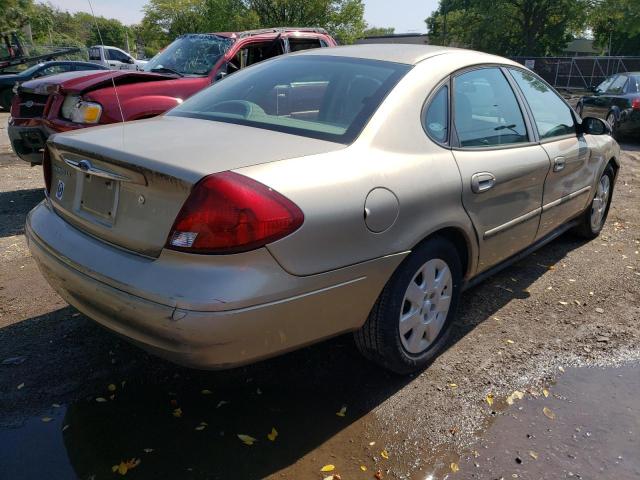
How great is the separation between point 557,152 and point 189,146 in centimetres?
268

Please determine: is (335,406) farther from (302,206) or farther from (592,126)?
(592,126)

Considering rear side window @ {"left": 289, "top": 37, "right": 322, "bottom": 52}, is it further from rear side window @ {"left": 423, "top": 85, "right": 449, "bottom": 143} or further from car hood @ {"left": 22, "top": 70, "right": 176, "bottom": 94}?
rear side window @ {"left": 423, "top": 85, "right": 449, "bottom": 143}

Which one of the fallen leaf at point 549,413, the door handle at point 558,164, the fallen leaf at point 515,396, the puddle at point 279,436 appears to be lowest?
the fallen leaf at point 515,396

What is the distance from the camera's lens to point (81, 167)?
2.50m

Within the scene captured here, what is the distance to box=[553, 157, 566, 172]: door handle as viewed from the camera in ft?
12.4

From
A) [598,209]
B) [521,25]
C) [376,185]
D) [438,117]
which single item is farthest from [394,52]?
[521,25]

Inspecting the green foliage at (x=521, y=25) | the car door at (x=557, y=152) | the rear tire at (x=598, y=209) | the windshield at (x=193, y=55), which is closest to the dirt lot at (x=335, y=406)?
the car door at (x=557, y=152)

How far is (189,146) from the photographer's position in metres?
2.36

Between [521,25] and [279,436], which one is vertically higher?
[521,25]

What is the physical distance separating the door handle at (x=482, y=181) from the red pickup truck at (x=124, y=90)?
2.96 meters

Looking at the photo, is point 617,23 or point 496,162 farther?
point 617,23

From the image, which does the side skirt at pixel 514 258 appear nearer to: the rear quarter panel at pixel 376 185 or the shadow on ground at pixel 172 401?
the rear quarter panel at pixel 376 185

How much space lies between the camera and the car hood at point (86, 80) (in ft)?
17.3

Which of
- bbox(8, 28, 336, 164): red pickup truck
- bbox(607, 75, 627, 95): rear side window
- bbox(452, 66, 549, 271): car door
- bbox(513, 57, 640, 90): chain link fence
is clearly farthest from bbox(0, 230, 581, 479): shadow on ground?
bbox(513, 57, 640, 90): chain link fence
